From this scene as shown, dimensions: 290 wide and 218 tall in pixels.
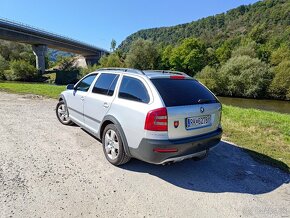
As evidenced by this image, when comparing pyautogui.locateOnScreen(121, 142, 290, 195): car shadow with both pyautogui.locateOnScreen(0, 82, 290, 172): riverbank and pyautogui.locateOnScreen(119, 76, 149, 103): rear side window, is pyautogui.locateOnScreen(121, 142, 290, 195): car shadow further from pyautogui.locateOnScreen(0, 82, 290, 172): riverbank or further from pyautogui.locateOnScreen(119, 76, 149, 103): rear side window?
pyautogui.locateOnScreen(119, 76, 149, 103): rear side window

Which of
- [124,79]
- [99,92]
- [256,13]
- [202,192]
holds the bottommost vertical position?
[202,192]

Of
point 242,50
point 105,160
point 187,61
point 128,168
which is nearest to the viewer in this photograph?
point 128,168

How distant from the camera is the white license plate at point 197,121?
3703 mm

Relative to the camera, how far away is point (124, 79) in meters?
4.35

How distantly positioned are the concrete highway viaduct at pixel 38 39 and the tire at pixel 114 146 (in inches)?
1866

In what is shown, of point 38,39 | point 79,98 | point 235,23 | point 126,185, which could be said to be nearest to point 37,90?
point 79,98

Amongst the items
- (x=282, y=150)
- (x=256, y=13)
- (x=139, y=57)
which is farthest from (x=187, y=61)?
(x=256, y=13)

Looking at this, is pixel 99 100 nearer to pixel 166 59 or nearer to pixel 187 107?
pixel 187 107

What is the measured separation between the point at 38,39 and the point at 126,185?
187 ft

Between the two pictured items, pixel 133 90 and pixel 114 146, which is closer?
pixel 133 90

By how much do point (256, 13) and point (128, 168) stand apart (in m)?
167

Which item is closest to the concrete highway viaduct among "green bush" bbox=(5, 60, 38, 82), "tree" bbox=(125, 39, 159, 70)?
"green bush" bbox=(5, 60, 38, 82)

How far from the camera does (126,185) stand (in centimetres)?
358

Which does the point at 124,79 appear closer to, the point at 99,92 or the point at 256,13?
the point at 99,92
